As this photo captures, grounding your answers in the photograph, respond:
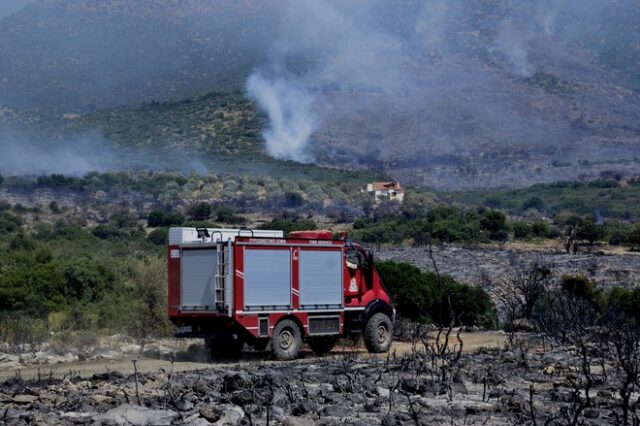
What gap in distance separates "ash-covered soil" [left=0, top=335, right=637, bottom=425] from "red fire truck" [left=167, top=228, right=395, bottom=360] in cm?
179

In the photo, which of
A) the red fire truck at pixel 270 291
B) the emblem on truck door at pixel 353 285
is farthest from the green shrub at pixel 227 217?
the red fire truck at pixel 270 291

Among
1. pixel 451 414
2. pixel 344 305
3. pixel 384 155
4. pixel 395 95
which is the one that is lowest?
pixel 451 414

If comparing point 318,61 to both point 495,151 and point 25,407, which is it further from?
point 25,407

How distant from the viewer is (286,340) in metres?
23.7

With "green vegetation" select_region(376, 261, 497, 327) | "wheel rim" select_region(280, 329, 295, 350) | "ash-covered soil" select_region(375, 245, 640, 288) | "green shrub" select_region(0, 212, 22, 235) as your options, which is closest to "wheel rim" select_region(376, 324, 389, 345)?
"wheel rim" select_region(280, 329, 295, 350)

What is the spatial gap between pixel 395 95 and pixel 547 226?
290ft

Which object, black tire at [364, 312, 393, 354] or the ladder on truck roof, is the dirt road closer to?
black tire at [364, 312, 393, 354]

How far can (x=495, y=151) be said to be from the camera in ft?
422

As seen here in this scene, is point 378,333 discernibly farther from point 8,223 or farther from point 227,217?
point 227,217

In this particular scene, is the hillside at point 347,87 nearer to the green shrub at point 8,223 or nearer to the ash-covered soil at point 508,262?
the green shrub at point 8,223

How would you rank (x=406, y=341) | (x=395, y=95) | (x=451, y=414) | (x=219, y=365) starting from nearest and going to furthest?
(x=451, y=414)
(x=219, y=365)
(x=406, y=341)
(x=395, y=95)

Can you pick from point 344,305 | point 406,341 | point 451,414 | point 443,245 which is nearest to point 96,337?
point 344,305

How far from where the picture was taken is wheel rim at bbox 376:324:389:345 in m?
25.5

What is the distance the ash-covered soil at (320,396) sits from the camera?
14664 millimetres
